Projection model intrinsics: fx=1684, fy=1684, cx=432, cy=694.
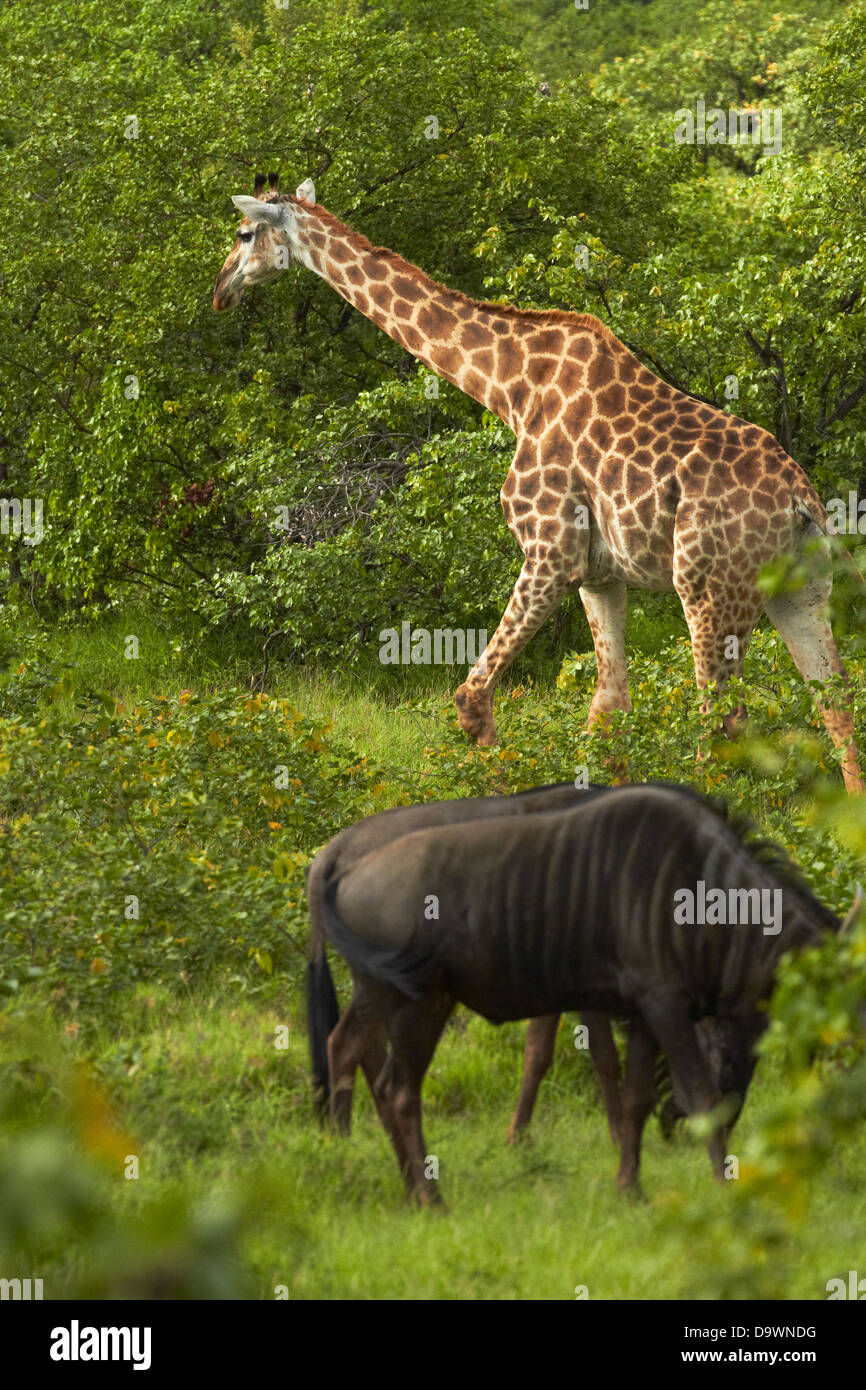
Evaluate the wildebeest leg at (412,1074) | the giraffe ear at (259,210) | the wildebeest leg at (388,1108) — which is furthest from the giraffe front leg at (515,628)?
the wildebeest leg at (412,1074)

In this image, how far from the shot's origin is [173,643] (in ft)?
43.5

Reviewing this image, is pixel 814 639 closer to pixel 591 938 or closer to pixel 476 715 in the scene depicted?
pixel 476 715

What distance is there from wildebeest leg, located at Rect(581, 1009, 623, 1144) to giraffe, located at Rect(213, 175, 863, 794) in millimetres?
3244

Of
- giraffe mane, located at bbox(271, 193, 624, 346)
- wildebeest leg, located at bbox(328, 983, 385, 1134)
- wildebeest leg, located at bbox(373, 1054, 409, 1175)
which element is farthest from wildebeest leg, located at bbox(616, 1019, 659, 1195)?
giraffe mane, located at bbox(271, 193, 624, 346)

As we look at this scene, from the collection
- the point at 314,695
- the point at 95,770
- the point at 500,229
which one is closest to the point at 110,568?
the point at 314,695

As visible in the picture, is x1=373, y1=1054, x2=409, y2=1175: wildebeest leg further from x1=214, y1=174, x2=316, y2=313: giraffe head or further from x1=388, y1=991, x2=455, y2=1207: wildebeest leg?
x1=214, y1=174, x2=316, y2=313: giraffe head

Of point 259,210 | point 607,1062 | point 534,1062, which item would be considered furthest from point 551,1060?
point 259,210

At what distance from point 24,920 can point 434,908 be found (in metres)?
2.03

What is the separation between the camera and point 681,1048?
179 inches

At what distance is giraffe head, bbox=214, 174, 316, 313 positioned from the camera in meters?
10.2

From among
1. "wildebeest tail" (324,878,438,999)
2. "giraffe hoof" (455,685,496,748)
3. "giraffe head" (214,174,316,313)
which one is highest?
"giraffe head" (214,174,316,313)

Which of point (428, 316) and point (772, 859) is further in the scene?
point (428, 316)

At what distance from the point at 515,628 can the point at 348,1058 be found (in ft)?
13.8

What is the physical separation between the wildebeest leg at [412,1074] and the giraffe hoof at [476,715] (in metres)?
4.39
